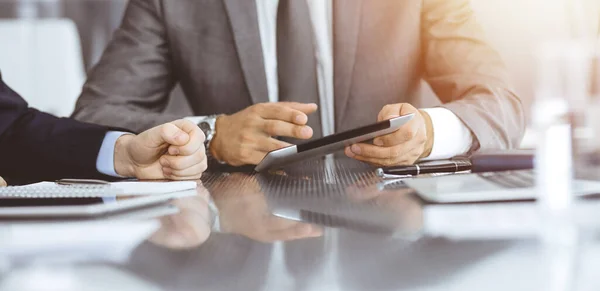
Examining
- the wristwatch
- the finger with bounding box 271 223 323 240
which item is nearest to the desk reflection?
the finger with bounding box 271 223 323 240

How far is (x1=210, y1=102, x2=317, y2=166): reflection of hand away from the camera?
3.80ft

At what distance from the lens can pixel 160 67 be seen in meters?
1.79

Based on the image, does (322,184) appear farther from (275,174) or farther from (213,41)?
(213,41)

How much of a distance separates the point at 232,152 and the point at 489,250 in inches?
32.2

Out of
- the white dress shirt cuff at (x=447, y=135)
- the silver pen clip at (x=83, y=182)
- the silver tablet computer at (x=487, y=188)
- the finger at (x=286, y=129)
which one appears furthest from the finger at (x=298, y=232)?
the white dress shirt cuff at (x=447, y=135)

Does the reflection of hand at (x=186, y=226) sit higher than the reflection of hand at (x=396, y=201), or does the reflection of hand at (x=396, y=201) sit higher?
the reflection of hand at (x=186, y=226)

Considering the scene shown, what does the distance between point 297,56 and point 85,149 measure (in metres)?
0.71

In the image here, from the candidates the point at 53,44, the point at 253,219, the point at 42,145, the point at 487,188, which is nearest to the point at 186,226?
the point at 253,219

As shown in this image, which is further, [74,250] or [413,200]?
[413,200]

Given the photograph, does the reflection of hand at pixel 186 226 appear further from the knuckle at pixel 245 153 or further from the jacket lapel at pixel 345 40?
the jacket lapel at pixel 345 40

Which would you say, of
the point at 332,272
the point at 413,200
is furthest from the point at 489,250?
the point at 413,200

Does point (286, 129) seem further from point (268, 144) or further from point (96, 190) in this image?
point (96, 190)

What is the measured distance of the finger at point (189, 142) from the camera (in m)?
0.98

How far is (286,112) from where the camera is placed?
1.17 meters
